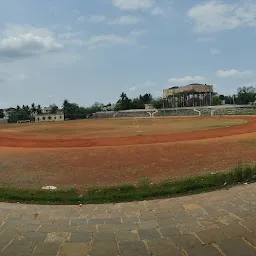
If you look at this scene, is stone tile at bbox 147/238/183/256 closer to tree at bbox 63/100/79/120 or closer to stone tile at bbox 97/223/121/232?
stone tile at bbox 97/223/121/232

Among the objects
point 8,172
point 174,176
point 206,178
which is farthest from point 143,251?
point 8,172

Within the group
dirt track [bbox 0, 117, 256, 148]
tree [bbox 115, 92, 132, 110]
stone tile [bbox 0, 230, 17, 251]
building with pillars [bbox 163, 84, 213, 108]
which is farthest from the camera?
tree [bbox 115, 92, 132, 110]

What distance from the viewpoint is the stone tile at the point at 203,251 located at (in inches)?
162

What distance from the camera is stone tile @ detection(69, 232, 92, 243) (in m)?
4.72

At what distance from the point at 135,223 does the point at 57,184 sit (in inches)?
180

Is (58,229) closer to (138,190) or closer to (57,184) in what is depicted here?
(138,190)

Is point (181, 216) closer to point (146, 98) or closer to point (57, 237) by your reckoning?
point (57, 237)

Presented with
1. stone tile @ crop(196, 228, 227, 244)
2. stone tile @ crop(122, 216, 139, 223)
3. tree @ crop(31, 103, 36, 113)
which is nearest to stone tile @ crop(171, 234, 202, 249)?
stone tile @ crop(196, 228, 227, 244)

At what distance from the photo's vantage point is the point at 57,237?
192 inches

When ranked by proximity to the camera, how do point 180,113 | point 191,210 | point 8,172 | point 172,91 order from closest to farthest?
point 191,210, point 8,172, point 180,113, point 172,91

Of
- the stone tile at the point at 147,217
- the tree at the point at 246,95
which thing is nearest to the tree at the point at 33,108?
the tree at the point at 246,95

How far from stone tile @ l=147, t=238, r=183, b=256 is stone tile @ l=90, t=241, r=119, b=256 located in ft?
1.56

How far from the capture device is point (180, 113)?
76.4m

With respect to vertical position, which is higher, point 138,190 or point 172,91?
point 172,91
